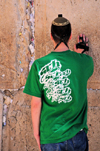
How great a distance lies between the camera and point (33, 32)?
249 cm

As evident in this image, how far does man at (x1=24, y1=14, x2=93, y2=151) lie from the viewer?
5.09 feet

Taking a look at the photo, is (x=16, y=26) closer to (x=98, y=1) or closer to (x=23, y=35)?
(x=23, y=35)

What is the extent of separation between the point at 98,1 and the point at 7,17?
104cm

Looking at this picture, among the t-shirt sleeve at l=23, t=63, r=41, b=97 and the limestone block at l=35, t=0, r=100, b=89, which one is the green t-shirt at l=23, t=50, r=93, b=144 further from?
the limestone block at l=35, t=0, r=100, b=89

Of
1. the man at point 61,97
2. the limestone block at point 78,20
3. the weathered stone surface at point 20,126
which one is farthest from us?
the weathered stone surface at point 20,126

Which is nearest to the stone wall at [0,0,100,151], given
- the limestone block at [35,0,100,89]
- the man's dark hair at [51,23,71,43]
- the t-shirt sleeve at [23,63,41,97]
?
the limestone block at [35,0,100,89]

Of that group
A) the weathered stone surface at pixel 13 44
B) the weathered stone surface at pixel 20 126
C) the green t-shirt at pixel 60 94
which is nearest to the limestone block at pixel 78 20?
the weathered stone surface at pixel 13 44

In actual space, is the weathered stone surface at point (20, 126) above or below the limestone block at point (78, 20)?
below

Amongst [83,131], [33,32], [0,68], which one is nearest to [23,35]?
[33,32]

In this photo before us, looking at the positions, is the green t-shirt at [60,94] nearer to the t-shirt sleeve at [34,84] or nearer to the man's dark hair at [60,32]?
the t-shirt sleeve at [34,84]

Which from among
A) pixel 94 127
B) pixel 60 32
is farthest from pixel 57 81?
pixel 94 127

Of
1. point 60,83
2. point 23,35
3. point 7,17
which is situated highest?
point 7,17

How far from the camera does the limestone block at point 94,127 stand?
2.36 m

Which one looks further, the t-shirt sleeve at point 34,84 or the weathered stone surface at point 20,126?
the weathered stone surface at point 20,126
